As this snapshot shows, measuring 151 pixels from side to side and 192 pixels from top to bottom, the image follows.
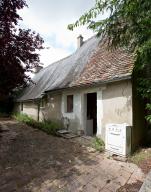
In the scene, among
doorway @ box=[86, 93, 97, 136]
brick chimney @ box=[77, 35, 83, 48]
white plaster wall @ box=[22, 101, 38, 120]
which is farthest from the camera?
white plaster wall @ box=[22, 101, 38, 120]

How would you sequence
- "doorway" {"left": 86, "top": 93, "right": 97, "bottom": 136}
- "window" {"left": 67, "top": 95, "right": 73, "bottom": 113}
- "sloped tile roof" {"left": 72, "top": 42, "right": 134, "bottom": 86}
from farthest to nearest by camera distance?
1. "window" {"left": 67, "top": 95, "right": 73, "bottom": 113}
2. "doorway" {"left": 86, "top": 93, "right": 97, "bottom": 136}
3. "sloped tile roof" {"left": 72, "top": 42, "right": 134, "bottom": 86}

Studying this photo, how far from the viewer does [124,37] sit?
8062mm

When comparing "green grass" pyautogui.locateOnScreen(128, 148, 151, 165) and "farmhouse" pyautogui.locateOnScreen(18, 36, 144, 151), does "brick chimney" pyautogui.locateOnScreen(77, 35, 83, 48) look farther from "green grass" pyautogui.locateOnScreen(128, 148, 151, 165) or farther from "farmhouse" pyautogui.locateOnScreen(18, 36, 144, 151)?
"green grass" pyautogui.locateOnScreen(128, 148, 151, 165)

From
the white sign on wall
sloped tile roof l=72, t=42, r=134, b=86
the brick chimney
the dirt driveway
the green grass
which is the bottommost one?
the dirt driveway

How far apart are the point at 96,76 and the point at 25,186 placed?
6.09 metres

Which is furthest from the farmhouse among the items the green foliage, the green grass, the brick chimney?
the brick chimney

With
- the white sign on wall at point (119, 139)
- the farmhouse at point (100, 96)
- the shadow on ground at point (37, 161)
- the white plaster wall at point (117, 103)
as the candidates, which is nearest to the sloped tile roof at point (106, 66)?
the farmhouse at point (100, 96)

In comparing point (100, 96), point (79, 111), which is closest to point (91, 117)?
point (79, 111)

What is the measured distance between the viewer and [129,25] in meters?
7.66

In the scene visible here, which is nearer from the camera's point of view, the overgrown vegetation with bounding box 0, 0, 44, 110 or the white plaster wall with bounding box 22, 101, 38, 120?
the overgrown vegetation with bounding box 0, 0, 44, 110

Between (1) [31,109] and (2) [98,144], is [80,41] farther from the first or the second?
(2) [98,144]

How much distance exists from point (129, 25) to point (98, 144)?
5082 mm

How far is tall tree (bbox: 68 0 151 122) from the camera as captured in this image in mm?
6844

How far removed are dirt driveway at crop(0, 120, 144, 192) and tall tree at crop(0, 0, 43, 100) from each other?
117 inches
